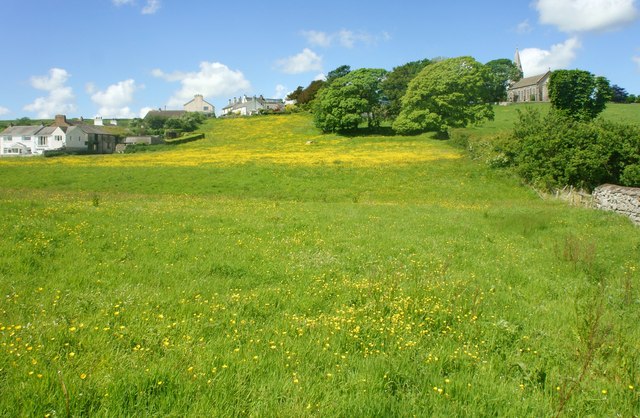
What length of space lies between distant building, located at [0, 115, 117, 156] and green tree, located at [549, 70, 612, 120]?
83896mm

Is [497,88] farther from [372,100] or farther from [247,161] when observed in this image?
[247,161]

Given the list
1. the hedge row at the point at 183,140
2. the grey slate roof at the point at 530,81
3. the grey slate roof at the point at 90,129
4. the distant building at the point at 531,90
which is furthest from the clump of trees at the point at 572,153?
the grey slate roof at the point at 530,81

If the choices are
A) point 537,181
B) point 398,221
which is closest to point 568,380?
point 398,221

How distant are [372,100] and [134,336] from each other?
72746 mm

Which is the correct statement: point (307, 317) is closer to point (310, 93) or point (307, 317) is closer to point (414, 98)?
point (414, 98)

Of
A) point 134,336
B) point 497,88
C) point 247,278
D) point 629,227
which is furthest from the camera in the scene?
point 497,88

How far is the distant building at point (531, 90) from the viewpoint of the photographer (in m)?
116

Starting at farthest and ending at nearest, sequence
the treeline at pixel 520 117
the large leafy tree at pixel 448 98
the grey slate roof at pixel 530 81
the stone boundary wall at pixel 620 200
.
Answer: the grey slate roof at pixel 530 81 < the large leafy tree at pixel 448 98 < the treeline at pixel 520 117 < the stone boundary wall at pixel 620 200

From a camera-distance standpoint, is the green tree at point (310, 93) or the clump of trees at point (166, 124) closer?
the clump of trees at point (166, 124)

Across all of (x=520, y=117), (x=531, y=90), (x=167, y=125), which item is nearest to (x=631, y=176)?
(x=520, y=117)

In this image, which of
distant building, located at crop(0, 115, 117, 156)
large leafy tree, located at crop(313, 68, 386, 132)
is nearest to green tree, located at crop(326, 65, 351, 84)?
large leafy tree, located at crop(313, 68, 386, 132)

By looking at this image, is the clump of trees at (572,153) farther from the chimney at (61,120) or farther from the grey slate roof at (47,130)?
the chimney at (61,120)

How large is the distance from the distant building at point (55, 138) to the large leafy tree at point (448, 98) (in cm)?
6340

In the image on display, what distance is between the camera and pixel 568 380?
186 inches
